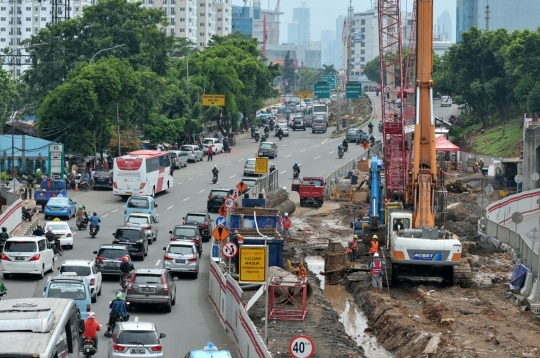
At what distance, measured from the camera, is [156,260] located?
43.5m

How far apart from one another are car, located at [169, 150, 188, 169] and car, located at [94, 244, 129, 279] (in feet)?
147

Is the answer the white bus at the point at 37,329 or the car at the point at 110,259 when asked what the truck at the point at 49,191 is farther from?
the white bus at the point at 37,329

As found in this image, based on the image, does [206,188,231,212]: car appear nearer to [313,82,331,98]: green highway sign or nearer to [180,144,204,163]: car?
[180,144,204,163]: car

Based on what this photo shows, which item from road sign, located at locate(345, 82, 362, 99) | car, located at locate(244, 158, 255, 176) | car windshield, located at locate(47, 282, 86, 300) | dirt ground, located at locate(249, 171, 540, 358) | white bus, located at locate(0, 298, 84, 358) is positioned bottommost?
dirt ground, located at locate(249, 171, 540, 358)

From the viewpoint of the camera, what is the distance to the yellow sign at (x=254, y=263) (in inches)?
1003

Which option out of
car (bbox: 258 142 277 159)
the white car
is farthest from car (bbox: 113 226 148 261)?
car (bbox: 258 142 277 159)

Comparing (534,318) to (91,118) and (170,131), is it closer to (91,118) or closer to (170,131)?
(91,118)

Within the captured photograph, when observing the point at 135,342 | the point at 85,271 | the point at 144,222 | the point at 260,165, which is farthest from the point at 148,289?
the point at 260,165

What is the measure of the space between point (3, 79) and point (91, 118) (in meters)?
33.9

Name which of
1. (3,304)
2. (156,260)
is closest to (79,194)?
(156,260)

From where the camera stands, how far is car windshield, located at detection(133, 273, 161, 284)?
32219mm

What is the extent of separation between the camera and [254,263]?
25719mm

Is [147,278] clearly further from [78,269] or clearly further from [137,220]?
[137,220]

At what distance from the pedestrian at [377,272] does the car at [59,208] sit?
21.0 metres
